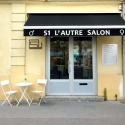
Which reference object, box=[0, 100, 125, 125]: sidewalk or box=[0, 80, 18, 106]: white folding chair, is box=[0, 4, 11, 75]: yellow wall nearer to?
box=[0, 80, 18, 106]: white folding chair

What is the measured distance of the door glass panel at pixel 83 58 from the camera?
434 inches

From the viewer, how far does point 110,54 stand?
35.4 feet

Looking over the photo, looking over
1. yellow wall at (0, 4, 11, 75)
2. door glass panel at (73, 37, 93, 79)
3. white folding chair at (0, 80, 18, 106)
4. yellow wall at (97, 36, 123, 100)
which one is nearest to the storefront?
door glass panel at (73, 37, 93, 79)

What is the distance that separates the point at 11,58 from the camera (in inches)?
424

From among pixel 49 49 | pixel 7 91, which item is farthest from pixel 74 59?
pixel 7 91

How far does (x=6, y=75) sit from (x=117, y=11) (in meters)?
4.95

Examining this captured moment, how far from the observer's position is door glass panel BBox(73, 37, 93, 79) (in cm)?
1102

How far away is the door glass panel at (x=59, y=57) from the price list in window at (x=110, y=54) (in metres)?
1.45

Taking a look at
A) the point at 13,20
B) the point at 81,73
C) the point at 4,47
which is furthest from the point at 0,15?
the point at 81,73

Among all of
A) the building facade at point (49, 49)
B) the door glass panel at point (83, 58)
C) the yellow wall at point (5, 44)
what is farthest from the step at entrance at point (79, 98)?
the yellow wall at point (5, 44)

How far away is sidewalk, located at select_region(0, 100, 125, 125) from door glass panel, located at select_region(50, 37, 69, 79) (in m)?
1.19

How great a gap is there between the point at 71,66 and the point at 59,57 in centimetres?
60

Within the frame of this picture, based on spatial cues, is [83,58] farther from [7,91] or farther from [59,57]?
[7,91]

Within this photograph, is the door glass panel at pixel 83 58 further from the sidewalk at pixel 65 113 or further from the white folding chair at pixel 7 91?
the white folding chair at pixel 7 91
